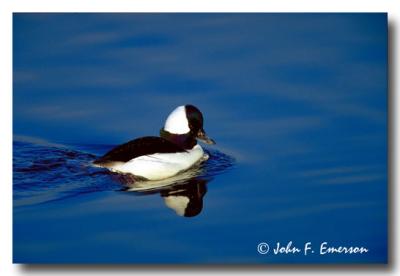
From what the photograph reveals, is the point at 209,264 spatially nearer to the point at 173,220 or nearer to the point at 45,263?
the point at 173,220

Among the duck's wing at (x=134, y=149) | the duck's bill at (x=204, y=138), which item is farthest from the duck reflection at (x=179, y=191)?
the duck's bill at (x=204, y=138)

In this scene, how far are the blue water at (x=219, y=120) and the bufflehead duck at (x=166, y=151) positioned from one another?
0.10m

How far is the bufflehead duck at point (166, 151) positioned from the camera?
914 centimetres

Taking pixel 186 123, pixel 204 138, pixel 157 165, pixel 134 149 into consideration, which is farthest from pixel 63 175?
pixel 204 138

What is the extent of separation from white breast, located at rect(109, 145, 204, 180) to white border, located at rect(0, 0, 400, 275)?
2.51 feet

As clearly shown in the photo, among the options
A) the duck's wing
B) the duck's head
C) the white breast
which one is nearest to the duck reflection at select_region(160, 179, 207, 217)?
the white breast

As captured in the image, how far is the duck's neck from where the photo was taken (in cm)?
964

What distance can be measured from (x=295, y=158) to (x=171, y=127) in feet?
3.10

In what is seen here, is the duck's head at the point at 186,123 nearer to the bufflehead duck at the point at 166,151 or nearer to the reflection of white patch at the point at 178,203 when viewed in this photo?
the bufflehead duck at the point at 166,151
